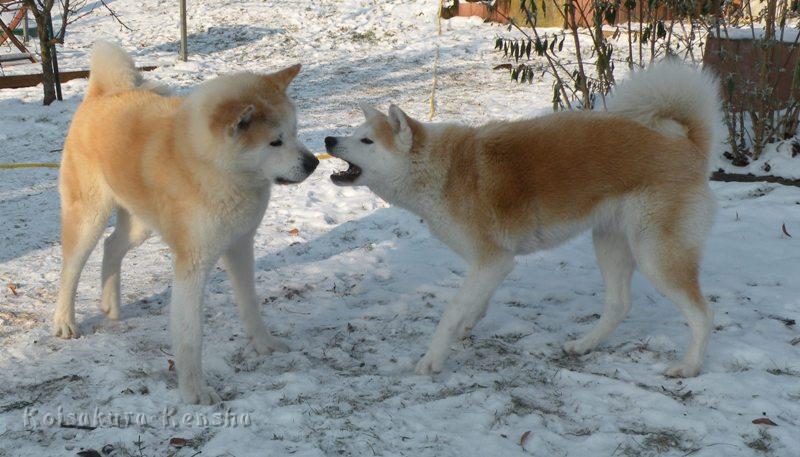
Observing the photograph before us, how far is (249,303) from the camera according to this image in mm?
3748

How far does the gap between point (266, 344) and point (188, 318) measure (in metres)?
0.61

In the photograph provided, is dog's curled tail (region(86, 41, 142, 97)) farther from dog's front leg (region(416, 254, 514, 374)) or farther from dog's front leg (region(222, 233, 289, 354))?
dog's front leg (region(416, 254, 514, 374))

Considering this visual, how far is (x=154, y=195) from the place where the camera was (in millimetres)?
3379

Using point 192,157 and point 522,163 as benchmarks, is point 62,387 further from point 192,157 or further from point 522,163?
point 522,163

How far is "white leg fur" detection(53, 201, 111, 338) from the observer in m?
3.82

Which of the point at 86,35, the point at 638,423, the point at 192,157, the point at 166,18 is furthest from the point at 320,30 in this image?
the point at 638,423

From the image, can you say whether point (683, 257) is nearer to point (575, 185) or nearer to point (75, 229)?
point (575, 185)

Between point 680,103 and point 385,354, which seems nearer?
point 680,103

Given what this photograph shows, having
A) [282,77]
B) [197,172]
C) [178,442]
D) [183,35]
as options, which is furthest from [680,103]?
[183,35]

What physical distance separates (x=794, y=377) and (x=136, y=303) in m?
3.51

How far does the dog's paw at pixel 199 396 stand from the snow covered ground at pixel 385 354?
0.16 feet

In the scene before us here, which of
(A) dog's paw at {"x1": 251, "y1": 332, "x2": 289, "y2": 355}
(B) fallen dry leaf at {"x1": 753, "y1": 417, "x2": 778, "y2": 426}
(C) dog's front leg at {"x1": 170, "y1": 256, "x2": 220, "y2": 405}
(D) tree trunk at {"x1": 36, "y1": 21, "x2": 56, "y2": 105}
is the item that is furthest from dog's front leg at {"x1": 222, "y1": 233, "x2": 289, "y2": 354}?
(D) tree trunk at {"x1": 36, "y1": 21, "x2": 56, "y2": 105}

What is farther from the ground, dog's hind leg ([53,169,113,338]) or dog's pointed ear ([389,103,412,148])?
dog's pointed ear ([389,103,412,148])

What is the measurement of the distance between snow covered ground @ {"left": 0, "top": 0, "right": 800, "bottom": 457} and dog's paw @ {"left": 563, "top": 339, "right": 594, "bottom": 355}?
47 mm
